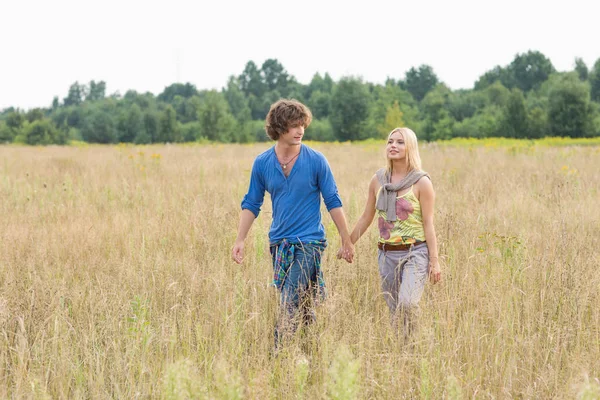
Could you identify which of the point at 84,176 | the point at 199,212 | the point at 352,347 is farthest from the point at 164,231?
the point at 84,176

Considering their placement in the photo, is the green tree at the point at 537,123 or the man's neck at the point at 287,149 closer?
the man's neck at the point at 287,149

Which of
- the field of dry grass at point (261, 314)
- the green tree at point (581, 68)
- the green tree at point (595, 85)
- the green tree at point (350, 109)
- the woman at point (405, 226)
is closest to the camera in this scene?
the field of dry grass at point (261, 314)

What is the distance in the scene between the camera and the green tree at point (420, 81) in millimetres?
91812

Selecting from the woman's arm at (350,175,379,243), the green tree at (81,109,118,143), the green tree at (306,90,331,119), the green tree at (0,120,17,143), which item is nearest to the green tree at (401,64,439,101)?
the green tree at (306,90,331,119)

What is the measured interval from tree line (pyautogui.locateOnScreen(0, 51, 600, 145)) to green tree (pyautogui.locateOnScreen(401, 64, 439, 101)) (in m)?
0.16

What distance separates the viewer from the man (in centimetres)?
328

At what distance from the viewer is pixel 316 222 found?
3.35m

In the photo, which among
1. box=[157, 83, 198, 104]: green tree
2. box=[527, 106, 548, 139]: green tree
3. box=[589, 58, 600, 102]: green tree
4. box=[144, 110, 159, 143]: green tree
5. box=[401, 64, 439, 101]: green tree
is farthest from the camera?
box=[157, 83, 198, 104]: green tree

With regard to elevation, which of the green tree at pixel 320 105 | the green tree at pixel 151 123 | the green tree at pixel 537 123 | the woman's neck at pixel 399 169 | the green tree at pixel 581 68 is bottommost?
the woman's neck at pixel 399 169

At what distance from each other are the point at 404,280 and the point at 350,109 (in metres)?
47.1

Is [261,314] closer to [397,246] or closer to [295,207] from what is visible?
[295,207]

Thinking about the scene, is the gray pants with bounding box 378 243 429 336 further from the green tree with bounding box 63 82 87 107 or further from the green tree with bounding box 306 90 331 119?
the green tree with bounding box 63 82 87 107

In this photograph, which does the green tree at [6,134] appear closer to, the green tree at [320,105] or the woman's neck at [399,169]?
the green tree at [320,105]

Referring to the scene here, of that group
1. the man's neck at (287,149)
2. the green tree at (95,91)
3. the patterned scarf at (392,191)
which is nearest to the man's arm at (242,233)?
the man's neck at (287,149)
